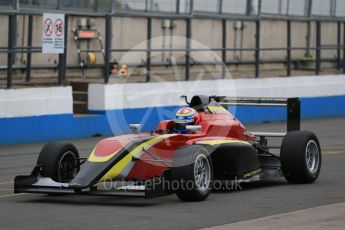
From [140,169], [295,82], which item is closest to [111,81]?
[295,82]

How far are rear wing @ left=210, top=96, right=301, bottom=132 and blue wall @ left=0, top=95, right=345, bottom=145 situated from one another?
6.78m

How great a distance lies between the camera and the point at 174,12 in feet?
86.4

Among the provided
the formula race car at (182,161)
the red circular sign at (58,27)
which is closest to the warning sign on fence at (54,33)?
the red circular sign at (58,27)

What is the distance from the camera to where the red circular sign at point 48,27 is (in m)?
21.8

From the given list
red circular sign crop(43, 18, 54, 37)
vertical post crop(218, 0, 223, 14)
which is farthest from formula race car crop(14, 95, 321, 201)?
vertical post crop(218, 0, 223, 14)

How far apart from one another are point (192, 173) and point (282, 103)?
11.5 feet

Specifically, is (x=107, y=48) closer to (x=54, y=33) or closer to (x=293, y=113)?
(x=54, y=33)

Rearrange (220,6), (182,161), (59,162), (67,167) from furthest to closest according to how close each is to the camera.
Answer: (220,6), (67,167), (59,162), (182,161)

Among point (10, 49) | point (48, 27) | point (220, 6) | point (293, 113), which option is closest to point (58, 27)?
point (48, 27)

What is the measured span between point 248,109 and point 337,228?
52.6ft

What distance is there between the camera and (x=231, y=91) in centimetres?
2667

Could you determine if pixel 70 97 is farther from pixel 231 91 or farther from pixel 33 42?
pixel 231 91

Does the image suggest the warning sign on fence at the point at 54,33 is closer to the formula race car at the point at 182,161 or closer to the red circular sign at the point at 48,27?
the red circular sign at the point at 48,27

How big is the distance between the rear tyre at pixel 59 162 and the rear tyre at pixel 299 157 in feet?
9.60
